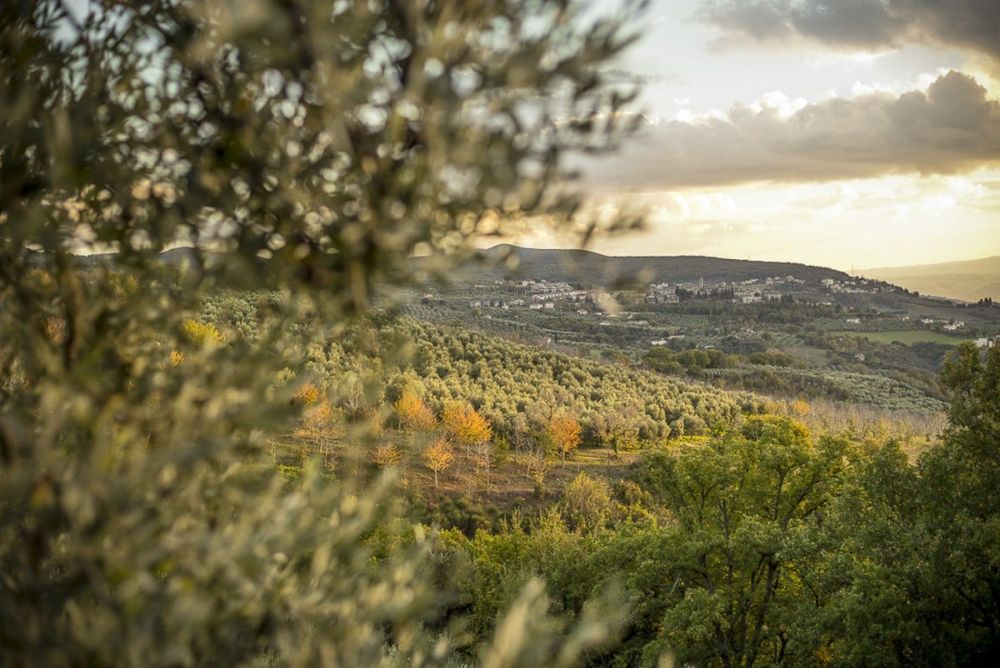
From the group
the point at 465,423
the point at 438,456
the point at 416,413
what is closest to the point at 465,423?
the point at 465,423

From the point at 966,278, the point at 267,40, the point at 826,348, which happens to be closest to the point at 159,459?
the point at 267,40

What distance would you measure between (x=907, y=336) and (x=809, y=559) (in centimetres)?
14144

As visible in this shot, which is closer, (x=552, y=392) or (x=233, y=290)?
(x=233, y=290)

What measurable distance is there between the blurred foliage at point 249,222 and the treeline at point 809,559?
130 cm

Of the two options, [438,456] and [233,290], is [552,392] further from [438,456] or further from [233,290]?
[233,290]

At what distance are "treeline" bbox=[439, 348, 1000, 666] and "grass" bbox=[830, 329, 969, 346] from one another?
406 feet

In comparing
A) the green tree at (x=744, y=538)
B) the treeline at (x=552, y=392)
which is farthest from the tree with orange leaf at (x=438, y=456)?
the green tree at (x=744, y=538)

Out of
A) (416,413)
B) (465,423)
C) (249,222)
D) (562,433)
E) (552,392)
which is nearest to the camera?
(249,222)

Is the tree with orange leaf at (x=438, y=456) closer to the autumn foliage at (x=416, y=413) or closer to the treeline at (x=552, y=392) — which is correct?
the autumn foliage at (x=416, y=413)

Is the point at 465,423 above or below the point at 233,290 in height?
below

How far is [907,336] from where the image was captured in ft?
449

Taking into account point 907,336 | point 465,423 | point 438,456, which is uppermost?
point 907,336

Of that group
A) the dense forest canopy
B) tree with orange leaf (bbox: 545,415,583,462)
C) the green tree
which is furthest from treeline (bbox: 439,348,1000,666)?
tree with orange leaf (bbox: 545,415,583,462)

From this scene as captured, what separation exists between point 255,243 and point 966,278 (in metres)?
232
